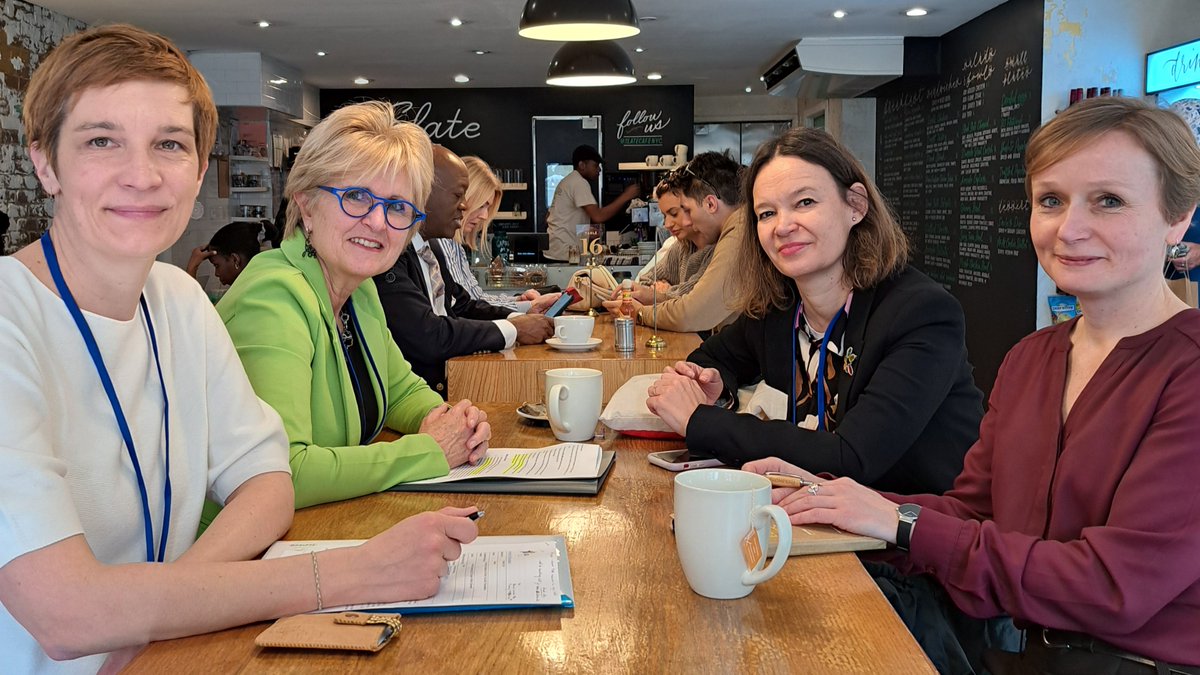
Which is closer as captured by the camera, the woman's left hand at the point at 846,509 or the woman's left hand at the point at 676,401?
the woman's left hand at the point at 846,509

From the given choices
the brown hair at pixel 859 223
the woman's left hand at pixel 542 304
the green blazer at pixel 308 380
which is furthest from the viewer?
the woman's left hand at pixel 542 304

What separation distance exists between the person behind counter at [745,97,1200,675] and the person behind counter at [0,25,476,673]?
0.70 meters

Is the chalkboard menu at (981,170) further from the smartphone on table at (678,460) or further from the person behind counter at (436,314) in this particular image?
the smartphone on table at (678,460)

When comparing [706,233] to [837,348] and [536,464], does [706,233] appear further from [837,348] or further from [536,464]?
[536,464]

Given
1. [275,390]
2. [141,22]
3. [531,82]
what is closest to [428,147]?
[275,390]

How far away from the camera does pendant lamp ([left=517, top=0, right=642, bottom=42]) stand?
139 inches

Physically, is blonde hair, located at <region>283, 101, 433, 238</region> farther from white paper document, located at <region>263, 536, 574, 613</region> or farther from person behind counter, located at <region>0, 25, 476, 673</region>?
white paper document, located at <region>263, 536, 574, 613</region>

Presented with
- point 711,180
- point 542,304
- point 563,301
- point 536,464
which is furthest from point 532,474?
point 711,180

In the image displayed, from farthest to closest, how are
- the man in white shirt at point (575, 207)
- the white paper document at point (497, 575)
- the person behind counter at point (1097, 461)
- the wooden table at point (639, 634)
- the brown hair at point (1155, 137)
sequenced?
1. the man in white shirt at point (575, 207)
2. the brown hair at point (1155, 137)
3. the person behind counter at point (1097, 461)
4. the white paper document at point (497, 575)
5. the wooden table at point (639, 634)

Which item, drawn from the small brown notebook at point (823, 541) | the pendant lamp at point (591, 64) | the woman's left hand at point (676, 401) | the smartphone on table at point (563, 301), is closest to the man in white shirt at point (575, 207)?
the pendant lamp at point (591, 64)

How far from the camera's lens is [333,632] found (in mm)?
1003

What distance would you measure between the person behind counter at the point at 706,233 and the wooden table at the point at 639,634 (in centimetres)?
271

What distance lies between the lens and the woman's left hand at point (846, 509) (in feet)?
4.41

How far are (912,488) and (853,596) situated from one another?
0.85 m
